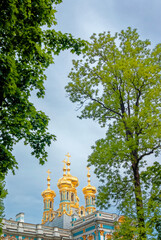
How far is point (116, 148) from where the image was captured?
10258mm

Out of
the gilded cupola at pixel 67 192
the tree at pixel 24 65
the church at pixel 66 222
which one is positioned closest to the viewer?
the tree at pixel 24 65

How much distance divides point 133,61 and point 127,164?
11.1ft

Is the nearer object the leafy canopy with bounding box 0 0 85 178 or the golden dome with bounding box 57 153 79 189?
the leafy canopy with bounding box 0 0 85 178

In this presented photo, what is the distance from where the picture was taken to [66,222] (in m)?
39.0

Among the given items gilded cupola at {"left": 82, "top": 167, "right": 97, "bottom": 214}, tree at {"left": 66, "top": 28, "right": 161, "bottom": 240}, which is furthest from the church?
tree at {"left": 66, "top": 28, "right": 161, "bottom": 240}

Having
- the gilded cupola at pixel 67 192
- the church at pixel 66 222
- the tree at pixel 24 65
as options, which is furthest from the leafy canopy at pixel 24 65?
the gilded cupola at pixel 67 192

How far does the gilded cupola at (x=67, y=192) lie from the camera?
42.0m

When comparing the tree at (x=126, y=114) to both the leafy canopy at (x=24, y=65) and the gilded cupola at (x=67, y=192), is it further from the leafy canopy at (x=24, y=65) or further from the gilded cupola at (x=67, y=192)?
the gilded cupola at (x=67, y=192)

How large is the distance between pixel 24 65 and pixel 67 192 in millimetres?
36615

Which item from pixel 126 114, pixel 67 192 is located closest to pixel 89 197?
pixel 67 192

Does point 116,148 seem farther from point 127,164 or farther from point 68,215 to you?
point 68,215

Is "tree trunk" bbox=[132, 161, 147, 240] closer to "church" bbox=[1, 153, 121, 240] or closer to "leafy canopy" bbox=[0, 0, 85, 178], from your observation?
"leafy canopy" bbox=[0, 0, 85, 178]

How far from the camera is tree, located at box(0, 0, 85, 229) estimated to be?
25.3 ft

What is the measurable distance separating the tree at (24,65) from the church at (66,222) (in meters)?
15.0
